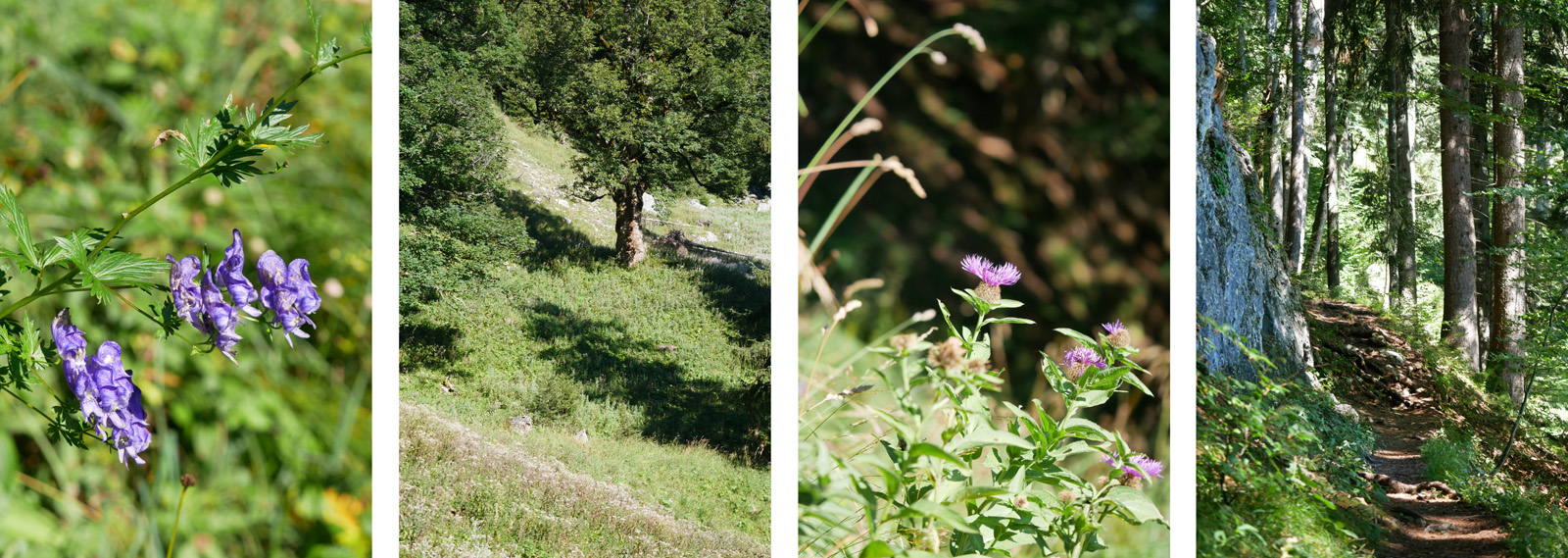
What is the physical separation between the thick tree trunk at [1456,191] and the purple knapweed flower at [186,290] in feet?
9.82

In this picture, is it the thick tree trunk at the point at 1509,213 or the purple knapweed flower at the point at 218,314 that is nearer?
the purple knapweed flower at the point at 218,314

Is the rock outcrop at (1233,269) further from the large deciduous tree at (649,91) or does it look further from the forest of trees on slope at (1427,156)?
the large deciduous tree at (649,91)

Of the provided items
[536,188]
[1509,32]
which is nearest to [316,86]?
[536,188]

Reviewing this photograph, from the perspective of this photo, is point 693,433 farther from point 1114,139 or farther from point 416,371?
point 1114,139

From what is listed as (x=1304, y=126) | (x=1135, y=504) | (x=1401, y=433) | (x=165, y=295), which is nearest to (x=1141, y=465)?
(x=1135, y=504)

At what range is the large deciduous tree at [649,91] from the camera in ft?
5.94

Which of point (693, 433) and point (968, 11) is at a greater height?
point (968, 11)

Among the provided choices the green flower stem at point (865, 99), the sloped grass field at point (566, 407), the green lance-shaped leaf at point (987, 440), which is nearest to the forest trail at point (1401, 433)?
the green lance-shaped leaf at point (987, 440)

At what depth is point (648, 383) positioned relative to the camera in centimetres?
180

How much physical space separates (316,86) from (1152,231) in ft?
7.08

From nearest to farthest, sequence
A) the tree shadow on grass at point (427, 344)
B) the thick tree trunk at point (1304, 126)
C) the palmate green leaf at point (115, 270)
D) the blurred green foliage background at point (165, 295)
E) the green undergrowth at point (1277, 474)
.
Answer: the palmate green leaf at point (115, 270) < the blurred green foliage background at point (165, 295) < the tree shadow on grass at point (427, 344) < the green undergrowth at point (1277, 474) < the thick tree trunk at point (1304, 126)

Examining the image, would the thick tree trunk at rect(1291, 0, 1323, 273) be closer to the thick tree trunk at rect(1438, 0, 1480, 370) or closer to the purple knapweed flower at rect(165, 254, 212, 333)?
the thick tree trunk at rect(1438, 0, 1480, 370)

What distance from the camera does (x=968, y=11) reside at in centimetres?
189

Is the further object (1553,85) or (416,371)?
(1553,85)
